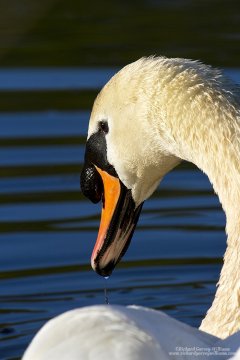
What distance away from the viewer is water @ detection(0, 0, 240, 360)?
7965mm

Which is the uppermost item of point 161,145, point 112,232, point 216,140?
point 216,140

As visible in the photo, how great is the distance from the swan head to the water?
0.70m

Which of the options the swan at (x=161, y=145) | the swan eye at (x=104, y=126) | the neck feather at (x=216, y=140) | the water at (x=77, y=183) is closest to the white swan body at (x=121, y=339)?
the swan at (x=161, y=145)

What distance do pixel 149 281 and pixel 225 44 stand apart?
3404mm

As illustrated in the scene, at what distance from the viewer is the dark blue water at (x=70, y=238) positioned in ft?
25.7

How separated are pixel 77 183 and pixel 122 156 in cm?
244

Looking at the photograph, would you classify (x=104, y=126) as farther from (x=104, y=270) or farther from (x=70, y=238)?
(x=70, y=238)

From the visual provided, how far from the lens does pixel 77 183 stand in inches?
363

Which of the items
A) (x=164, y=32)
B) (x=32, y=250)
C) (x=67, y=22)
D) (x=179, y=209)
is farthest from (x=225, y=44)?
(x=32, y=250)

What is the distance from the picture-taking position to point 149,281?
8109 millimetres

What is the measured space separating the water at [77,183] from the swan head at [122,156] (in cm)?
70

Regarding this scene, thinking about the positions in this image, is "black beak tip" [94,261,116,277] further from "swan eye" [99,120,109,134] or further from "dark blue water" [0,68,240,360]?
"swan eye" [99,120,109,134]

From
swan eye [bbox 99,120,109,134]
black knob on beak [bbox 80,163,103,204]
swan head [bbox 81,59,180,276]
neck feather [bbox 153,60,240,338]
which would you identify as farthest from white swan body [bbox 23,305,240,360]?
black knob on beak [bbox 80,163,103,204]

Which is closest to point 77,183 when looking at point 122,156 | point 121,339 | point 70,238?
point 70,238
